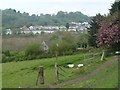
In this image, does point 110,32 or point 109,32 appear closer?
point 110,32

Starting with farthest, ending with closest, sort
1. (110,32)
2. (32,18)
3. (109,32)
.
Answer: (32,18) < (109,32) < (110,32)

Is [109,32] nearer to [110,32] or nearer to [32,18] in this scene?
[110,32]

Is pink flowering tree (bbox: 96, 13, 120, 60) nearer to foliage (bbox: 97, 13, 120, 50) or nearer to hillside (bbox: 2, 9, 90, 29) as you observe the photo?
foliage (bbox: 97, 13, 120, 50)

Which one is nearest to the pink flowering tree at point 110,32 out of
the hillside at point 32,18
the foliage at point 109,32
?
the foliage at point 109,32

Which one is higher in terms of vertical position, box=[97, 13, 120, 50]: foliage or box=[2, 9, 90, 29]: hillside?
box=[2, 9, 90, 29]: hillside

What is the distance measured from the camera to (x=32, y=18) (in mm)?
156625

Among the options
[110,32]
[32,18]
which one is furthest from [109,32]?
[32,18]

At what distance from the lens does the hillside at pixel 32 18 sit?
12051 centimetres

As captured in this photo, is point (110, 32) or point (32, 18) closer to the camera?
point (110, 32)

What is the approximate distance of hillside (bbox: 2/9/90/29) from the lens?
12051 centimetres

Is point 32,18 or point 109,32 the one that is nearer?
point 109,32

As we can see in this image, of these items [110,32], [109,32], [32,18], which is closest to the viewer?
[110,32]

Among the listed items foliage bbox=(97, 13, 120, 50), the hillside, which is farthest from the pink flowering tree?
the hillside

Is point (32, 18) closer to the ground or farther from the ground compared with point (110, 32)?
farther from the ground
